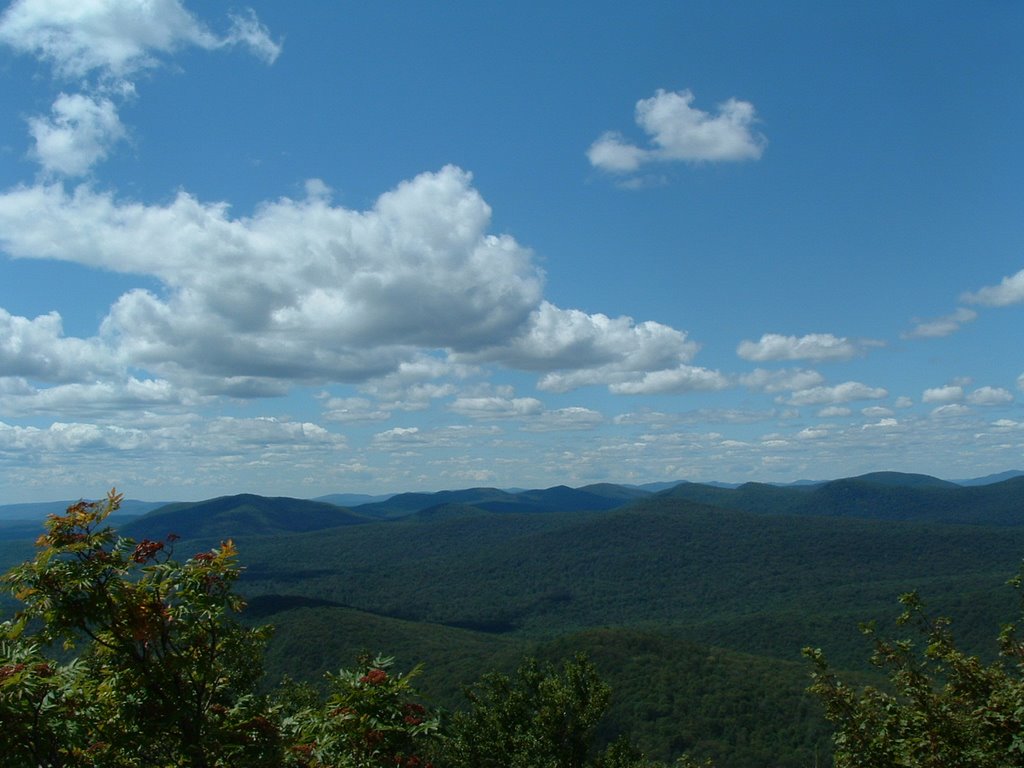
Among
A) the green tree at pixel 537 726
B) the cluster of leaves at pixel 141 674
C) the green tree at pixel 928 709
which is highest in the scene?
the cluster of leaves at pixel 141 674

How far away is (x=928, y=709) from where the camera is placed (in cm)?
1205

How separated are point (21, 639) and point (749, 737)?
145 meters

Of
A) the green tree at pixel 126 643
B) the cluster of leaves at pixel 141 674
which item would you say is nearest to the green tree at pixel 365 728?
the cluster of leaves at pixel 141 674

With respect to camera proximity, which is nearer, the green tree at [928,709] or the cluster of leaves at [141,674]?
the cluster of leaves at [141,674]

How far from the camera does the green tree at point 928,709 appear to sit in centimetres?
1080

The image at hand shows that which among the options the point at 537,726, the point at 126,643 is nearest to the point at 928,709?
the point at 126,643

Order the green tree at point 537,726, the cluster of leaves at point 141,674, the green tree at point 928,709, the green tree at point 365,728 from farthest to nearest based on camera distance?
the green tree at point 537,726 < the green tree at point 928,709 < the green tree at point 365,728 < the cluster of leaves at point 141,674

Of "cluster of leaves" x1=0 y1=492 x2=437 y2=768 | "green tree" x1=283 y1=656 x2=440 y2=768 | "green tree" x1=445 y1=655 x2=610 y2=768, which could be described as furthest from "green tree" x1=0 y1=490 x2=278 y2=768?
"green tree" x1=445 y1=655 x2=610 y2=768

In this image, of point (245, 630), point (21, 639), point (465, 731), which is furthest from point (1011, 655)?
point (465, 731)

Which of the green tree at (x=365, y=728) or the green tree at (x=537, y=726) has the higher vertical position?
the green tree at (x=365, y=728)

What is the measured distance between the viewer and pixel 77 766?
342 inches

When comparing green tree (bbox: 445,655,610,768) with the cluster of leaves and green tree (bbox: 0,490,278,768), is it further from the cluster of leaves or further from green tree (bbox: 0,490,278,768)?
green tree (bbox: 0,490,278,768)

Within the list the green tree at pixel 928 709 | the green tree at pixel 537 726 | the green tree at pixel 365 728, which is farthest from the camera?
the green tree at pixel 537 726

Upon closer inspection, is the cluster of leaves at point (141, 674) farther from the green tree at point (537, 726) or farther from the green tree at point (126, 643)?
the green tree at point (537, 726)
